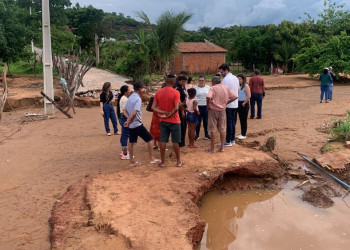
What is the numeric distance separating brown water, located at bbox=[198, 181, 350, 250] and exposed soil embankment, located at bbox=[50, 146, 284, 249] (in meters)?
0.32

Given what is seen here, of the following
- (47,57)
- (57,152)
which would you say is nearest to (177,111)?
(57,152)

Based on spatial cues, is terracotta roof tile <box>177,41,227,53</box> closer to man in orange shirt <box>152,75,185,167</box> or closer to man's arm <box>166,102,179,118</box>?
man in orange shirt <box>152,75,185,167</box>

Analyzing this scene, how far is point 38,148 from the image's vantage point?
7.33 metres

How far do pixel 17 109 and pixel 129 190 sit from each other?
1039 cm

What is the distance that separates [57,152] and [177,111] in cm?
315

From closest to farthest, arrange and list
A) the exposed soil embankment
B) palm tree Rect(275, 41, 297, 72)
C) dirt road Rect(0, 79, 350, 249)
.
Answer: the exposed soil embankment → dirt road Rect(0, 79, 350, 249) → palm tree Rect(275, 41, 297, 72)

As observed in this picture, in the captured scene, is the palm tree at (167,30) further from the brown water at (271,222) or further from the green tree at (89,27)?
the brown water at (271,222)

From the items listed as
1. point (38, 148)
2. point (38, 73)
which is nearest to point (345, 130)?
point (38, 148)

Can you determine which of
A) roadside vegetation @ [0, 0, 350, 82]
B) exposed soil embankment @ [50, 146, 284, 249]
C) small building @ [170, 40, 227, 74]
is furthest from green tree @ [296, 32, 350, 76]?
exposed soil embankment @ [50, 146, 284, 249]

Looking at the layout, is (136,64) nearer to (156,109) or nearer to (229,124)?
(229,124)

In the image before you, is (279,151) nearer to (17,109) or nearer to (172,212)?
(172,212)

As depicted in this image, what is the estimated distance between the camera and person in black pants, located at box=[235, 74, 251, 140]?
24.2 feet

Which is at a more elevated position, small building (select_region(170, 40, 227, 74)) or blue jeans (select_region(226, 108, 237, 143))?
small building (select_region(170, 40, 227, 74))

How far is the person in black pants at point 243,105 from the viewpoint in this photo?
738 centimetres
